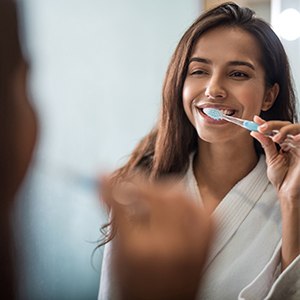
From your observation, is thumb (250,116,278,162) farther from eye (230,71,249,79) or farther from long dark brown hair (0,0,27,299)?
long dark brown hair (0,0,27,299)

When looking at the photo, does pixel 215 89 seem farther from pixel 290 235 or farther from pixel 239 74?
pixel 290 235

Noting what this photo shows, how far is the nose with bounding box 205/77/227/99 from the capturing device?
602 mm


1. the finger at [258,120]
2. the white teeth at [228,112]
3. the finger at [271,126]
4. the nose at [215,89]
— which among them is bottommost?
the finger at [271,126]

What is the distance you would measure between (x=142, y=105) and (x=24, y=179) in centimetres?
22

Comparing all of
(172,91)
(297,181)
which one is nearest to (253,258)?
(297,181)

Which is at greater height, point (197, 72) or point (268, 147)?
point (197, 72)

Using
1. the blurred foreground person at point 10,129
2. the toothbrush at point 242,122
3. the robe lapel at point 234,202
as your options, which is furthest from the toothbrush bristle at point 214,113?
the blurred foreground person at point 10,129

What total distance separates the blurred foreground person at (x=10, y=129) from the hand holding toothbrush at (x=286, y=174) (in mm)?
308

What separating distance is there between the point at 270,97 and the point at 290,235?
0.20 metres

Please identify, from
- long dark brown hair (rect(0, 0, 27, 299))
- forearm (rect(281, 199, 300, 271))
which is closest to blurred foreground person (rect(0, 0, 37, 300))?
long dark brown hair (rect(0, 0, 27, 299))

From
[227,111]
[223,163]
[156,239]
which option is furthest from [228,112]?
[156,239]

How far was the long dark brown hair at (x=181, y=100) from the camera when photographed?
0.61 metres

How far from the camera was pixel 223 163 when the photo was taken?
69 centimetres

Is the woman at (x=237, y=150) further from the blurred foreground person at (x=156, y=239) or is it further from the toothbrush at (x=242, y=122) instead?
the blurred foreground person at (x=156, y=239)
